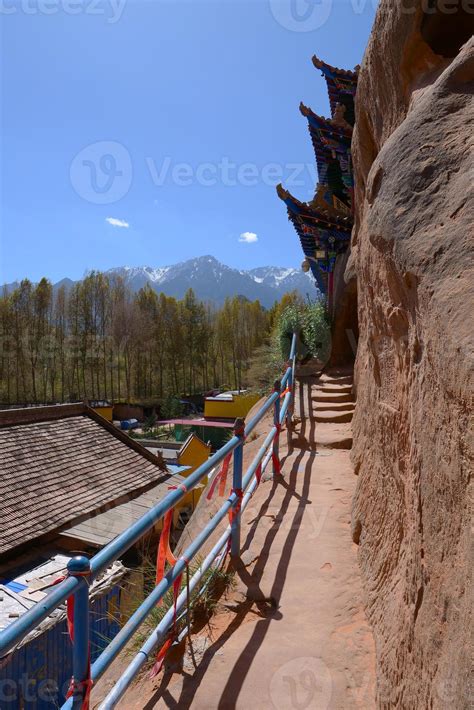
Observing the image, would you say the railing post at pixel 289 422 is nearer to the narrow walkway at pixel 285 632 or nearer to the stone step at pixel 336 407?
the stone step at pixel 336 407

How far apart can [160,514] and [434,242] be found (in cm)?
167

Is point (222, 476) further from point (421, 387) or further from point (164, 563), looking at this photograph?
point (421, 387)

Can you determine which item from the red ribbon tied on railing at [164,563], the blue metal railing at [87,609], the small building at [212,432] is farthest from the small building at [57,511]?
the small building at [212,432]

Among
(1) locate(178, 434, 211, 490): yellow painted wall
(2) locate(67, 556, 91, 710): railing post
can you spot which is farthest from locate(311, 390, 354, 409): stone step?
(1) locate(178, 434, 211, 490): yellow painted wall

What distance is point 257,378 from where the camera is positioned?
12.1 metres

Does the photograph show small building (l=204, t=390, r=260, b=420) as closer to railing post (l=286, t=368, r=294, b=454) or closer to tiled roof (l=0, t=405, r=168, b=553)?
tiled roof (l=0, t=405, r=168, b=553)

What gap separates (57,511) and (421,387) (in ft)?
22.8

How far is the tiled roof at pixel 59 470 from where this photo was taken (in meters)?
7.12

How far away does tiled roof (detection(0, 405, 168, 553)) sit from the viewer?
7.12 meters

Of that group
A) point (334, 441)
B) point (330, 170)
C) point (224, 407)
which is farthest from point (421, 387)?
point (224, 407)

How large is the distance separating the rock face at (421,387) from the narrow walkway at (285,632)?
17cm

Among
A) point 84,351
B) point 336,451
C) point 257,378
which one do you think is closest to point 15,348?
point 84,351

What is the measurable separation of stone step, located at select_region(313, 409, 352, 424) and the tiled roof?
155 inches

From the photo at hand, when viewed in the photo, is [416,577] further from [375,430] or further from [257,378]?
[257,378]
